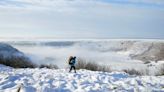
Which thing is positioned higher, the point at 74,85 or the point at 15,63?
the point at 15,63

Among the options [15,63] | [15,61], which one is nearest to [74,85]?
[15,63]

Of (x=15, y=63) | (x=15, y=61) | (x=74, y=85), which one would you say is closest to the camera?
(x=74, y=85)

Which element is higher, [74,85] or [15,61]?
[15,61]

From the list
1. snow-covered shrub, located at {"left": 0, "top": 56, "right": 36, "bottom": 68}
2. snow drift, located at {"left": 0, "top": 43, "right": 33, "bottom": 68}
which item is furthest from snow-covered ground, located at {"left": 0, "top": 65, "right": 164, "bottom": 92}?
snow drift, located at {"left": 0, "top": 43, "right": 33, "bottom": 68}

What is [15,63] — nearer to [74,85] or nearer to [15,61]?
[15,61]

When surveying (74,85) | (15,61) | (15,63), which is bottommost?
(74,85)

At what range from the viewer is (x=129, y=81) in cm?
2302

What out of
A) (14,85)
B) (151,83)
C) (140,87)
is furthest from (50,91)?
(151,83)

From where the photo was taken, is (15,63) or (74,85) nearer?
(74,85)

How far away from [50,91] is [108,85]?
3.49m

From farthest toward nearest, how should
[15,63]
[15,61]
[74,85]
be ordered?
[15,61] → [15,63] → [74,85]

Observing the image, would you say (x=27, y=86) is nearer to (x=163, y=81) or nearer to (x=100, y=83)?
(x=100, y=83)

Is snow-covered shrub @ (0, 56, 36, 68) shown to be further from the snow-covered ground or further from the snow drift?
the snow-covered ground

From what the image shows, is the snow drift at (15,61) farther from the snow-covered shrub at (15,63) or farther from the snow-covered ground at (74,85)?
the snow-covered ground at (74,85)
